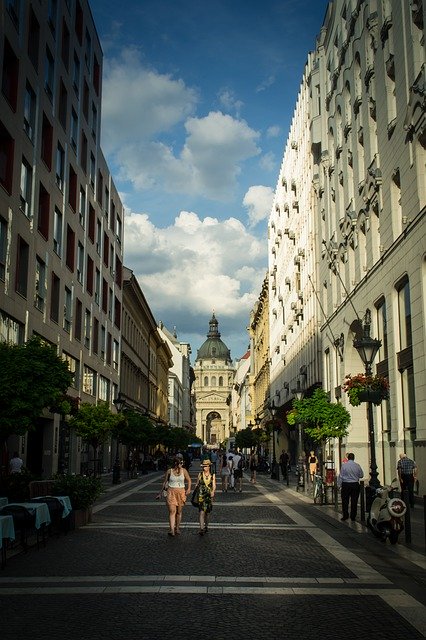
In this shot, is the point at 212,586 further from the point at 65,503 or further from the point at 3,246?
the point at 3,246

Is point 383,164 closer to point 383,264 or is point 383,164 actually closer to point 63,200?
point 383,264

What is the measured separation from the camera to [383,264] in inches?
1040

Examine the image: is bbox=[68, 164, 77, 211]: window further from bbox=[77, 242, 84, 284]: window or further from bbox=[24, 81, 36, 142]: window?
bbox=[24, 81, 36, 142]: window

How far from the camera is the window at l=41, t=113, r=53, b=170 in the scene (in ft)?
99.0

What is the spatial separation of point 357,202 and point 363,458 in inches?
473

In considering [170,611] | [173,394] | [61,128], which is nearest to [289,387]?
[61,128]

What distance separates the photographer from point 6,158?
24.5 meters

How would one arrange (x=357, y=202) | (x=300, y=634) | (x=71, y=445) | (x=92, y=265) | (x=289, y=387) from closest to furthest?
(x=300, y=634), (x=357, y=202), (x=71, y=445), (x=92, y=265), (x=289, y=387)

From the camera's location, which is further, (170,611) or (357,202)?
(357,202)

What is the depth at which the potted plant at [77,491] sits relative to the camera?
51.4 ft

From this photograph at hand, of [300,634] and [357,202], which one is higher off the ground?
[357,202]

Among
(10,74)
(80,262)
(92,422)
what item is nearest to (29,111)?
(10,74)

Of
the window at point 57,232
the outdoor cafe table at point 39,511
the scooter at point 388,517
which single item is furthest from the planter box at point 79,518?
the window at point 57,232

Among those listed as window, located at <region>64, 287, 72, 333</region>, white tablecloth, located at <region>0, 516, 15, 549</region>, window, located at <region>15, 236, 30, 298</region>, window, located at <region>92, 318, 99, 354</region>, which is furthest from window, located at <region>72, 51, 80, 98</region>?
white tablecloth, located at <region>0, 516, 15, 549</region>
